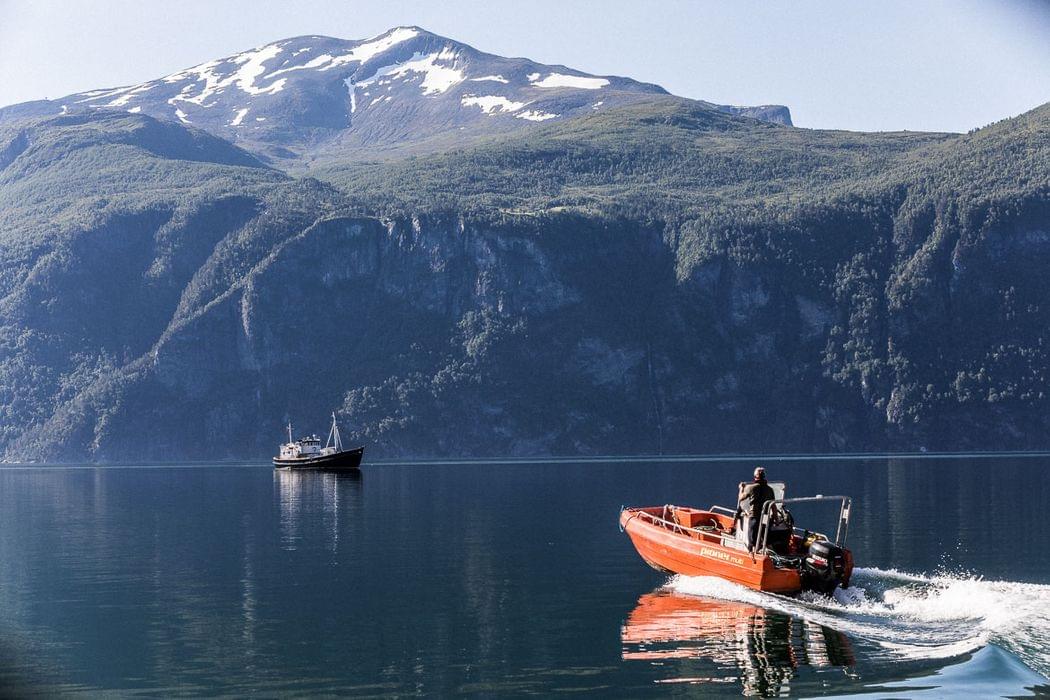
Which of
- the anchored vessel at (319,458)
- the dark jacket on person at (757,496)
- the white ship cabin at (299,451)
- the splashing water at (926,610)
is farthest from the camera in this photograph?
the white ship cabin at (299,451)

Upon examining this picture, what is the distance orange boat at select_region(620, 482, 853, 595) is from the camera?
4972 centimetres

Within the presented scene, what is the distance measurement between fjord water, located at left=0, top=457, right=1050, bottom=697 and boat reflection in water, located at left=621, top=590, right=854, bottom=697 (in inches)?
5.5

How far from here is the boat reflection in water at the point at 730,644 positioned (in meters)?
38.1

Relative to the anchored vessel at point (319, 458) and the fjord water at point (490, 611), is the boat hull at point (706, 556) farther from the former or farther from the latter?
the anchored vessel at point (319, 458)

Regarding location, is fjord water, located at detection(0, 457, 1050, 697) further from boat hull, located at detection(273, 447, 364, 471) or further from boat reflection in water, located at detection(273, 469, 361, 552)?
boat hull, located at detection(273, 447, 364, 471)

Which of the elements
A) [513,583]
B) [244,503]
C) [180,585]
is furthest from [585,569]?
[244,503]

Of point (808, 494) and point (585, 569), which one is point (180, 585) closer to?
point (585, 569)

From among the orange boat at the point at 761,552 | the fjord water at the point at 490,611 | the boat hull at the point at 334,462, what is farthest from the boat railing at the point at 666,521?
the boat hull at the point at 334,462

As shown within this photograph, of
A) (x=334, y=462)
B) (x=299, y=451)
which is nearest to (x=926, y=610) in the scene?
(x=334, y=462)

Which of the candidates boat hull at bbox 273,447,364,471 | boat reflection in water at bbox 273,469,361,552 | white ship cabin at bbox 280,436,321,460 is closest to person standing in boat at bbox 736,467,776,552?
boat reflection in water at bbox 273,469,361,552

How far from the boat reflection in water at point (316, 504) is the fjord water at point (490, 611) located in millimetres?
591

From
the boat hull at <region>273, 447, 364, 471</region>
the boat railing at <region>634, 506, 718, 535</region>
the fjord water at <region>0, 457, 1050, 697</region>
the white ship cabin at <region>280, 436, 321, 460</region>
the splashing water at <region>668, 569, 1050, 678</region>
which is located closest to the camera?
the fjord water at <region>0, 457, 1050, 697</region>

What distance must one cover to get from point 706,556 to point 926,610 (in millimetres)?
9919

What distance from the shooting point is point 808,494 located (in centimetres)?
10350
